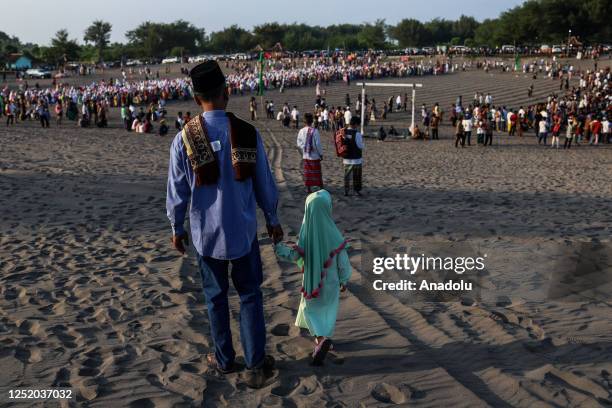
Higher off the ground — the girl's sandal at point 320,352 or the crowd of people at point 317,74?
the crowd of people at point 317,74

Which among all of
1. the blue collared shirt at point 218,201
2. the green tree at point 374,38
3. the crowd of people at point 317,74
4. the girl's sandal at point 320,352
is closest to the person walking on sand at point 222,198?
the blue collared shirt at point 218,201

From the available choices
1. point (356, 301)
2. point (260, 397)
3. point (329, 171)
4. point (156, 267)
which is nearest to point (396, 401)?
point (260, 397)

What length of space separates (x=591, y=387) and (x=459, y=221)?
513cm

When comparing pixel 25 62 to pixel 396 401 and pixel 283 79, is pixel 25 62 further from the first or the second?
pixel 396 401

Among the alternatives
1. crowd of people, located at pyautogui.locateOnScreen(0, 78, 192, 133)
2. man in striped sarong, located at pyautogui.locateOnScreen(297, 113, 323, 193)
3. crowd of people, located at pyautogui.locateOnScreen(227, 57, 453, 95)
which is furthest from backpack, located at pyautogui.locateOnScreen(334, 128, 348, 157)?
crowd of people, located at pyautogui.locateOnScreen(227, 57, 453, 95)

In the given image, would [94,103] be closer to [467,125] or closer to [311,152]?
[467,125]

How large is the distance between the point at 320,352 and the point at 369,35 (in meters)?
116

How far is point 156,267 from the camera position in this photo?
20.9 feet

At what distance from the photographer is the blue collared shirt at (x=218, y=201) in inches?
143

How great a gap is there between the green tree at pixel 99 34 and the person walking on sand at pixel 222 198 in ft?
363

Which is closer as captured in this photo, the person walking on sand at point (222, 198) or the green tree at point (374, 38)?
the person walking on sand at point (222, 198)

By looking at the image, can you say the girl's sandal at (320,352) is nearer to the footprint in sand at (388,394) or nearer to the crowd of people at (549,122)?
the footprint in sand at (388,394)

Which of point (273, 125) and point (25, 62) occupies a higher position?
point (25, 62)

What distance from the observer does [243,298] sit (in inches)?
148
